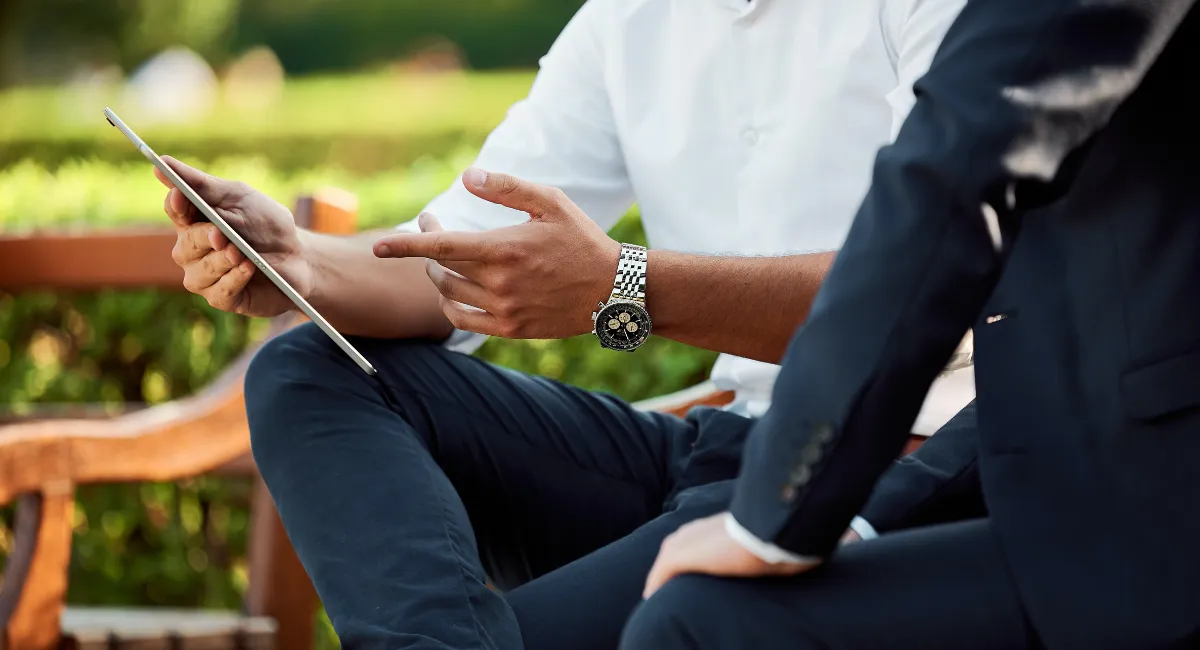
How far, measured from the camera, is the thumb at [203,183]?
1693 millimetres

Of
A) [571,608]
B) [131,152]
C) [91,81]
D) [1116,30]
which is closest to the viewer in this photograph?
[1116,30]

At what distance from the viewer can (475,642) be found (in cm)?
142

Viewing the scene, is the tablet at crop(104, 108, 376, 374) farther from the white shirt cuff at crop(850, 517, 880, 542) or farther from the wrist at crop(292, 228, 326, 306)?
the white shirt cuff at crop(850, 517, 880, 542)

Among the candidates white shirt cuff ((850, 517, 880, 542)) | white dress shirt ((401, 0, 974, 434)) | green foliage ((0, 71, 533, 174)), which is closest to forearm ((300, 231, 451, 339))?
white dress shirt ((401, 0, 974, 434))

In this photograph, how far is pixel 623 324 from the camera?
1688 mm

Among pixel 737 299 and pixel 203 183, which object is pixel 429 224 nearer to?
pixel 203 183

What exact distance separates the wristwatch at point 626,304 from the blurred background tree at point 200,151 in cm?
132

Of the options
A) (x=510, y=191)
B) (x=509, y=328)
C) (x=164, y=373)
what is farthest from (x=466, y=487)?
(x=164, y=373)

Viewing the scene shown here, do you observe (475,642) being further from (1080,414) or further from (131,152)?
(131,152)

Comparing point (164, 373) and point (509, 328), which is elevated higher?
point (509, 328)

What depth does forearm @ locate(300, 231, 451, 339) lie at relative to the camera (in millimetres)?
1898

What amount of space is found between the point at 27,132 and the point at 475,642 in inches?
465

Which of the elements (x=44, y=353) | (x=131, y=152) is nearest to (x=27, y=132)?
(x=131, y=152)

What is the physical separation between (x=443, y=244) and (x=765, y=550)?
758 millimetres
